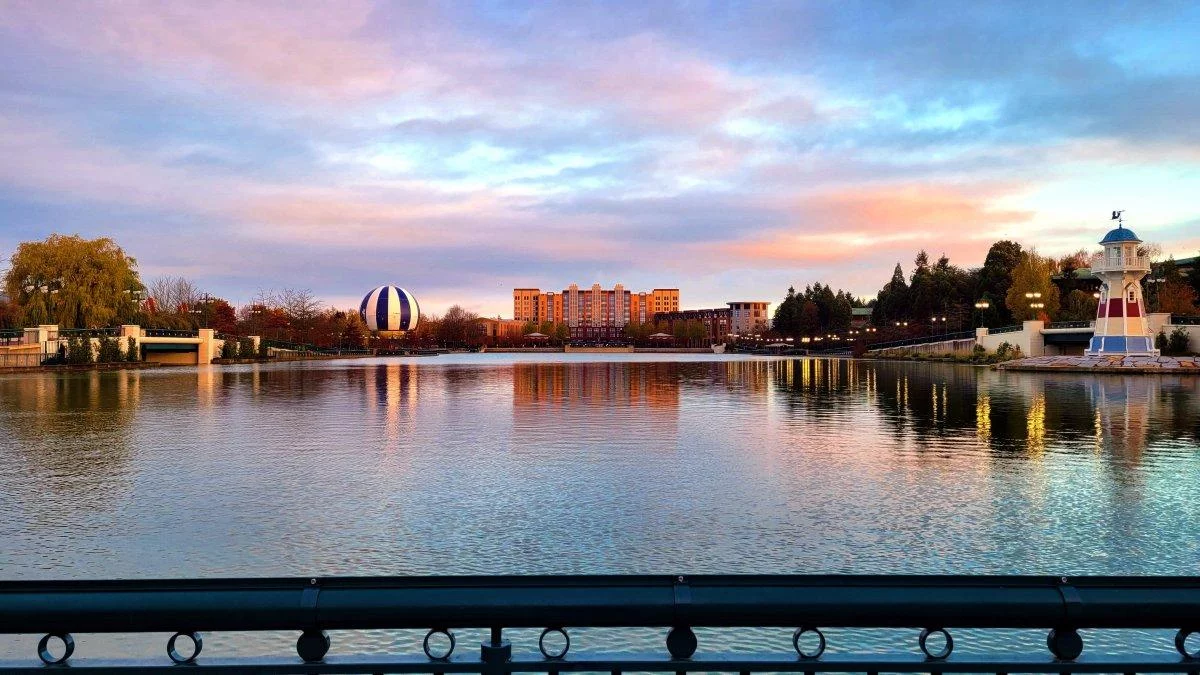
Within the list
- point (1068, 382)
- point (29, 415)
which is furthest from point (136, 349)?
point (1068, 382)

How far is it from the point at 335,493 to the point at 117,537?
8.91 ft

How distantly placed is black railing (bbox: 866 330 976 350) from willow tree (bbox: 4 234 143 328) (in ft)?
225

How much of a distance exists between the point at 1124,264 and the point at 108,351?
6073cm

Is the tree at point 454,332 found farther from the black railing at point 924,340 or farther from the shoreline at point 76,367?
the shoreline at point 76,367

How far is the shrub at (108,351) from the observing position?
2135 inches

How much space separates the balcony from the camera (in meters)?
A: 48.2

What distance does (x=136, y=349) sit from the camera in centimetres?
5766

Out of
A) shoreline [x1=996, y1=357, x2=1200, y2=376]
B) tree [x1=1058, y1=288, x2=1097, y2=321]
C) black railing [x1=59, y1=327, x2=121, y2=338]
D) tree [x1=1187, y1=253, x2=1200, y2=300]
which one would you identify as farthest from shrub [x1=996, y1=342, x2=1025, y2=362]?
black railing [x1=59, y1=327, x2=121, y2=338]

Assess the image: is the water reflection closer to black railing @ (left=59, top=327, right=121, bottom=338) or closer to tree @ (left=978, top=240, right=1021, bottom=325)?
black railing @ (left=59, top=327, right=121, bottom=338)

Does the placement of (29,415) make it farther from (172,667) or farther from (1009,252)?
(1009,252)

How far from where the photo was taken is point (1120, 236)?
161 feet

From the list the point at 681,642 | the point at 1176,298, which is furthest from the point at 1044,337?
the point at 681,642

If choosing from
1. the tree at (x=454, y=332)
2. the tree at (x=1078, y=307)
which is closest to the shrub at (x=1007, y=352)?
the tree at (x=1078, y=307)

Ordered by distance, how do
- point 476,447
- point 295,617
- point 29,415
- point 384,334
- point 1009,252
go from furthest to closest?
point 384,334, point 1009,252, point 29,415, point 476,447, point 295,617
